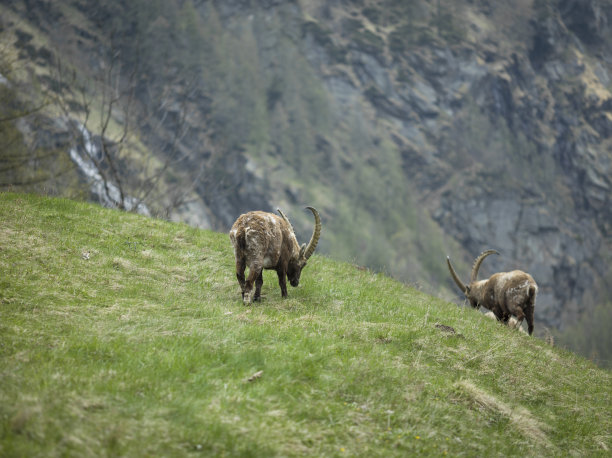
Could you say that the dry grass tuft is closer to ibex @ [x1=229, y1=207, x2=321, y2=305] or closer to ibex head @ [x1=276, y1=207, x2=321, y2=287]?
ibex @ [x1=229, y1=207, x2=321, y2=305]

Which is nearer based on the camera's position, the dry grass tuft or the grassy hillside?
the grassy hillside

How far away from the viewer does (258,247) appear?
1291cm

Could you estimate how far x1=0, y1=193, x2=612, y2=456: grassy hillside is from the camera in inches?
275

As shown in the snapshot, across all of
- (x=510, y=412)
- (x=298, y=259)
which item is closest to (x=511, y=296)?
(x=298, y=259)

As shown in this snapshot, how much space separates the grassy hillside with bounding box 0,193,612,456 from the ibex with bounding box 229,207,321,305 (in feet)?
1.88

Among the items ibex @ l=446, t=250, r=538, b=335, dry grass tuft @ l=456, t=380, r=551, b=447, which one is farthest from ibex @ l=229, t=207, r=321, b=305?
ibex @ l=446, t=250, r=538, b=335

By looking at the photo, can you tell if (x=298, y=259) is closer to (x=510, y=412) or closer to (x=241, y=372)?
(x=241, y=372)

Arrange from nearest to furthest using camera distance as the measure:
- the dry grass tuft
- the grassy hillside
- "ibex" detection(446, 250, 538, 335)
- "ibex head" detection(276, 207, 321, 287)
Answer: the grassy hillside → the dry grass tuft → "ibex head" detection(276, 207, 321, 287) → "ibex" detection(446, 250, 538, 335)

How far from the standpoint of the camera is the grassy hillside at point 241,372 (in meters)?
6.99

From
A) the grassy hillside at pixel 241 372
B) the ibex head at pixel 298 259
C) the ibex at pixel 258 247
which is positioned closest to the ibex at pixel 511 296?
the grassy hillside at pixel 241 372

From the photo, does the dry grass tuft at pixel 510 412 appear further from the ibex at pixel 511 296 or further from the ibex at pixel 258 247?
the ibex at pixel 511 296

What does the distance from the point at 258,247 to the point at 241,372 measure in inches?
183

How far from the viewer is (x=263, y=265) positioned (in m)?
13.4

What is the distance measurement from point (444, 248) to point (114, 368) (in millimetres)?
198397
